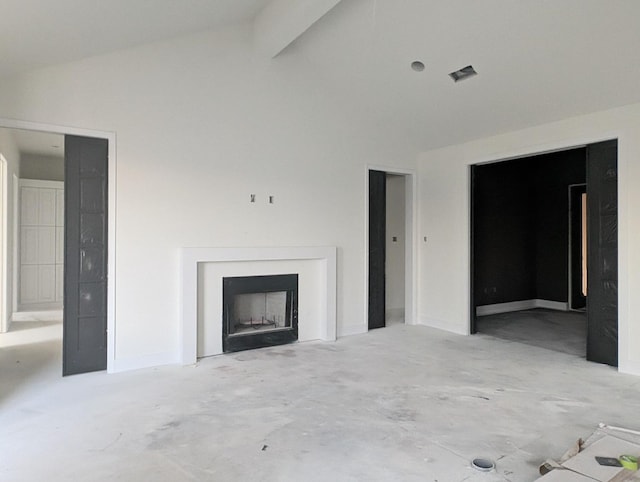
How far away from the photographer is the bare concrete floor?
229 cm

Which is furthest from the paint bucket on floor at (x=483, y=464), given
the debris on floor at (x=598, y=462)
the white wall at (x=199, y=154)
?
the white wall at (x=199, y=154)

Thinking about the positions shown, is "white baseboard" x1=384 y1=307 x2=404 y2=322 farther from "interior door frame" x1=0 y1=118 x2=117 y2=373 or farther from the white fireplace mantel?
"interior door frame" x1=0 y1=118 x2=117 y2=373

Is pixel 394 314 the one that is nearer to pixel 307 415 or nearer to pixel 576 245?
pixel 576 245

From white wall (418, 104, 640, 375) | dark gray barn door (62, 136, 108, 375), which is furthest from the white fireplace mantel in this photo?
white wall (418, 104, 640, 375)

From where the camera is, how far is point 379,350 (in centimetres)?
467

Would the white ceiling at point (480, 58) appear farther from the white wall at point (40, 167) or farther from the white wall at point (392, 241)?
the white wall at point (40, 167)

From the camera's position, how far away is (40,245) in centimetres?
747

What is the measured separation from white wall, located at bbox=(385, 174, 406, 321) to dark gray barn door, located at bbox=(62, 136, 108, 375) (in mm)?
4171

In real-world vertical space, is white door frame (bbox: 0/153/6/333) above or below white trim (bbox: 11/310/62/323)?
above

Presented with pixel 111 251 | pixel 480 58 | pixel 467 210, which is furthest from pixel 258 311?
pixel 480 58

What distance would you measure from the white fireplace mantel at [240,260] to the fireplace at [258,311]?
0.87ft

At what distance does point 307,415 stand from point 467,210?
356cm

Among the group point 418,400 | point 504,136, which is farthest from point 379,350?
point 504,136

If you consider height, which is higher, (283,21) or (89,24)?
(283,21)
